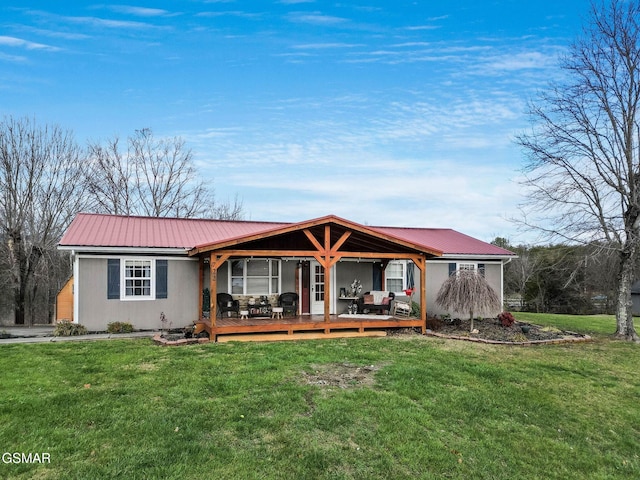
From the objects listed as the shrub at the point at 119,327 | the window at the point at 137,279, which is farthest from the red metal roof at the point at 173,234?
the shrub at the point at 119,327

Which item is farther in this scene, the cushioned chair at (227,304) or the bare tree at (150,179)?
the bare tree at (150,179)

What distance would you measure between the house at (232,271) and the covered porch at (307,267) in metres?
0.03

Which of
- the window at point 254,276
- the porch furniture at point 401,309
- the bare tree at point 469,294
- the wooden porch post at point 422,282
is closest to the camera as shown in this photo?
the bare tree at point 469,294

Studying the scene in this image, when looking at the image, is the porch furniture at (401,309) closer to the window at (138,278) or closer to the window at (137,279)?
the window at (137,279)

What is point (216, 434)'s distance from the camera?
16.6 ft

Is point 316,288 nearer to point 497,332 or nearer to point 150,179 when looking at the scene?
point 497,332

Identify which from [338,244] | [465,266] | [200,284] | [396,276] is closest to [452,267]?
[465,266]

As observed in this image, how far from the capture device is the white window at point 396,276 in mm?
15594

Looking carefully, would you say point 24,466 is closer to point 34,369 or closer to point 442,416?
point 34,369

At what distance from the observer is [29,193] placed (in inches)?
749

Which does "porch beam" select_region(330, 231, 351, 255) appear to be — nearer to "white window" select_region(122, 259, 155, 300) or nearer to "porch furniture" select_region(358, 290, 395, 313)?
"porch furniture" select_region(358, 290, 395, 313)

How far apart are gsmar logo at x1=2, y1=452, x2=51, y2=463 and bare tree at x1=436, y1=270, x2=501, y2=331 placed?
35.1ft

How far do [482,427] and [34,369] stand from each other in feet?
24.5

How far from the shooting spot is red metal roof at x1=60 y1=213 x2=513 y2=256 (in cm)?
1261
